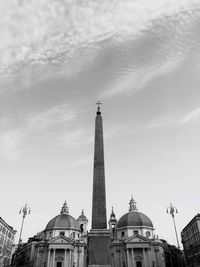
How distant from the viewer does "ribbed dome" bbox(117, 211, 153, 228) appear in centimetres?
6412

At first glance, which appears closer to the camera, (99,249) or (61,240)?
(99,249)

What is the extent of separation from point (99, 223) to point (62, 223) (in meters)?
49.8

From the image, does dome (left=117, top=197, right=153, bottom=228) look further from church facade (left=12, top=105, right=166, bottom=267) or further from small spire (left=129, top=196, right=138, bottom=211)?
small spire (left=129, top=196, right=138, bottom=211)

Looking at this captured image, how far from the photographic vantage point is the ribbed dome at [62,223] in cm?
6339

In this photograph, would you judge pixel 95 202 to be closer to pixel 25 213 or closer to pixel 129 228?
pixel 25 213

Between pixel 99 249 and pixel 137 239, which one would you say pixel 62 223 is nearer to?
pixel 137 239

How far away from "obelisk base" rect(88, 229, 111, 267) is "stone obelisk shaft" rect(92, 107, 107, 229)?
53cm

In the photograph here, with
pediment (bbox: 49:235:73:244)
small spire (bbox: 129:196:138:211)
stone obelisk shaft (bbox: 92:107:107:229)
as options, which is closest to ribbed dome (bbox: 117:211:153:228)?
small spire (bbox: 129:196:138:211)

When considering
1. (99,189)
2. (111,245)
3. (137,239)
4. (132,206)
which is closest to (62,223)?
(111,245)

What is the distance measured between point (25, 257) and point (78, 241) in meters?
22.4

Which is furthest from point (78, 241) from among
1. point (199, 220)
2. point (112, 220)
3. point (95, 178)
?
point (95, 178)

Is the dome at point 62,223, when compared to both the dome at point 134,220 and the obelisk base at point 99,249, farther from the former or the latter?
the obelisk base at point 99,249

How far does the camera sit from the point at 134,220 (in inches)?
2552

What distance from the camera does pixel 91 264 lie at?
17281 mm
